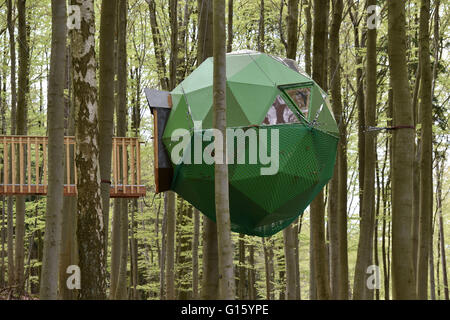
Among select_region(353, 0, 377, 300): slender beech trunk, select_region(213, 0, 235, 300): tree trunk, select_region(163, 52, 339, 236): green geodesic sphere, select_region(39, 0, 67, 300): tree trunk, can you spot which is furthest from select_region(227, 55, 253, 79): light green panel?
select_region(353, 0, 377, 300): slender beech trunk

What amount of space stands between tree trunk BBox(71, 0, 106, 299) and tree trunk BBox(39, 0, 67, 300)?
30 centimetres

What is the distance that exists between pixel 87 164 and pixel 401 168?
424 cm

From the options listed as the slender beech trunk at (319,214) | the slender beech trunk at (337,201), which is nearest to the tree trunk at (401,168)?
the slender beech trunk at (319,214)

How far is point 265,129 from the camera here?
6844 millimetres

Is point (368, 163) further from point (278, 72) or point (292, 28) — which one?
point (278, 72)

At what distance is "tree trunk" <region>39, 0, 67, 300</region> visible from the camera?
298 inches

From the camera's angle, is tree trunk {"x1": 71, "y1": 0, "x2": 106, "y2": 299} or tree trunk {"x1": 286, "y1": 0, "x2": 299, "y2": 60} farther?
tree trunk {"x1": 286, "y1": 0, "x2": 299, "y2": 60}

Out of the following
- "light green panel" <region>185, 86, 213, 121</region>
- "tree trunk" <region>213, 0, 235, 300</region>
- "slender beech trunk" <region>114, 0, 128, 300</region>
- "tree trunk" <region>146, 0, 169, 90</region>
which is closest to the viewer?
"tree trunk" <region>213, 0, 235, 300</region>

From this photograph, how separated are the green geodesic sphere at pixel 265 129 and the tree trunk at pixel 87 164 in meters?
1.27

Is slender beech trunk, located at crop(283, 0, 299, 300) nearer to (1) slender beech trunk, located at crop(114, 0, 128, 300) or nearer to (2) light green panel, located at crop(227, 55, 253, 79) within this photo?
(2) light green panel, located at crop(227, 55, 253, 79)

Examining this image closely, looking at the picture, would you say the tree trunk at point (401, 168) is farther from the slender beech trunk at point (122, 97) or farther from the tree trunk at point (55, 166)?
the slender beech trunk at point (122, 97)

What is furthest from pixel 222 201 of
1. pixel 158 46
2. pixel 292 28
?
pixel 158 46

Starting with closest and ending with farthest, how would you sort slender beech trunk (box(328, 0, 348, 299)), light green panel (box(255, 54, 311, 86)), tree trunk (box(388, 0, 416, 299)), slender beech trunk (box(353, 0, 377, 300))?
tree trunk (box(388, 0, 416, 299)), light green panel (box(255, 54, 311, 86)), slender beech trunk (box(353, 0, 377, 300)), slender beech trunk (box(328, 0, 348, 299))
